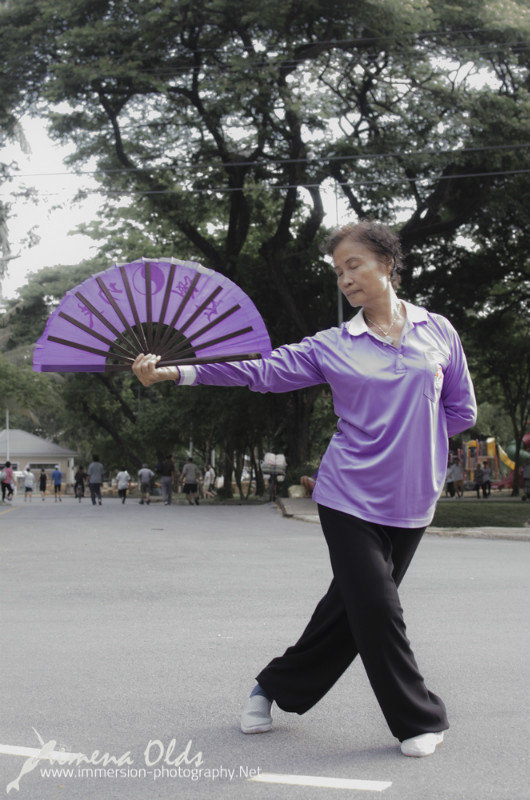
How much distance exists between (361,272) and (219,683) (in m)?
2.42

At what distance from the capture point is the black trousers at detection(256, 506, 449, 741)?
3.52 m

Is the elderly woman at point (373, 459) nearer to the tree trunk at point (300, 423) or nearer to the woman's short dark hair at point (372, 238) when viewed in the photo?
the woman's short dark hair at point (372, 238)

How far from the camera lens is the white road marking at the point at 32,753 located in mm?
3746

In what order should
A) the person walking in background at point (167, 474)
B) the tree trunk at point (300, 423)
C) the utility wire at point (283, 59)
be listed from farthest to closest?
the person walking in background at point (167, 474) → the tree trunk at point (300, 423) → the utility wire at point (283, 59)

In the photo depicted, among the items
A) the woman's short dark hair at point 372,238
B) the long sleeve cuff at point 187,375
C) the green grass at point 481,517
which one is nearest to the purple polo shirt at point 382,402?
the long sleeve cuff at point 187,375

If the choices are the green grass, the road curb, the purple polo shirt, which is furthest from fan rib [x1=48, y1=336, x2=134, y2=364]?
the green grass

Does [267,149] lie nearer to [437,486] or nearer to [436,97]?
[436,97]

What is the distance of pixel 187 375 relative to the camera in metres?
3.88

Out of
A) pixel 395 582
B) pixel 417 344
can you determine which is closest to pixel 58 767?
pixel 395 582

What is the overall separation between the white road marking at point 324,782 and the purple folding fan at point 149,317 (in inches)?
68.3

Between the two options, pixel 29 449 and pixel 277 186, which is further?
pixel 29 449

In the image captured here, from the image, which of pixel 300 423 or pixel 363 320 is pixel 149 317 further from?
pixel 300 423

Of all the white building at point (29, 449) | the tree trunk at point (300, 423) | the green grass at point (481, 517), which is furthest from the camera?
the white building at point (29, 449)

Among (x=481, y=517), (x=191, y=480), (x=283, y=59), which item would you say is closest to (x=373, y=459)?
(x=481, y=517)
